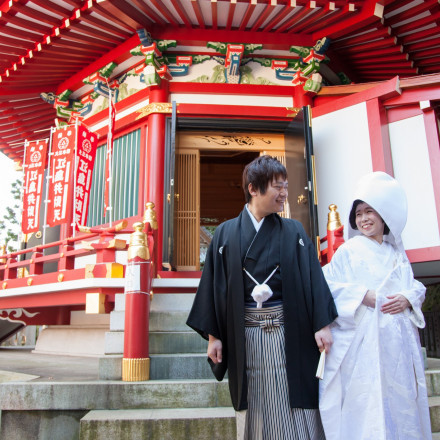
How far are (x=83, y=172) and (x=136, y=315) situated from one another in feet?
10.5

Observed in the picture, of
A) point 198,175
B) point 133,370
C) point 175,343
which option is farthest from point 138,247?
point 198,175

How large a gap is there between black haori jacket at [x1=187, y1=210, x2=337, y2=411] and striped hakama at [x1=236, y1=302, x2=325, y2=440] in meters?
0.04

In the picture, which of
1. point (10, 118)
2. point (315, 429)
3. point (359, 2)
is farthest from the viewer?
point (10, 118)

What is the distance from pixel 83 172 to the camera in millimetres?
5961

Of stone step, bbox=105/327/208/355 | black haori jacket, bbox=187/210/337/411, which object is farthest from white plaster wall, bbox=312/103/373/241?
black haori jacket, bbox=187/210/337/411

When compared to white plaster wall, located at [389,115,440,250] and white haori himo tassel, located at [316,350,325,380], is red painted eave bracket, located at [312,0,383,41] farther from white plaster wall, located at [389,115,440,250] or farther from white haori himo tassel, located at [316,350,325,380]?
white haori himo tassel, located at [316,350,325,380]

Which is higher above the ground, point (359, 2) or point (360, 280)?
point (359, 2)

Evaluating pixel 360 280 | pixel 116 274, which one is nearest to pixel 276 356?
pixel 360 280

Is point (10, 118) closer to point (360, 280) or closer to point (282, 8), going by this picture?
point (282, 8)

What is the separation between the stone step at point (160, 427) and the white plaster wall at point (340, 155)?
3964 mm

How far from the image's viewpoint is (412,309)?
2.08 m

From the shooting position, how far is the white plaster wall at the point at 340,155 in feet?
19.4

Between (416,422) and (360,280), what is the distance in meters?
0.68

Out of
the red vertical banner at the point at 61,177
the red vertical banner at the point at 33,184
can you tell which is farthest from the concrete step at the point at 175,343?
the red vertical banner at the point at 33,184
